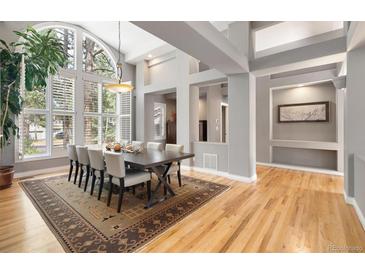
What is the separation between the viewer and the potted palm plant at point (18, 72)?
368cm

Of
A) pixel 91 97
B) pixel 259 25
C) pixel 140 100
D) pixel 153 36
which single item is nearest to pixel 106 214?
pixel 91 97

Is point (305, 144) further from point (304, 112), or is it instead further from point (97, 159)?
point (97, 159)

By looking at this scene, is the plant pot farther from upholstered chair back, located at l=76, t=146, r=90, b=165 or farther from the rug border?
upholstered chair back, located at l=76, t=146, r=90, b=165

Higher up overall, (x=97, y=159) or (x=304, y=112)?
(x=304, y=112)

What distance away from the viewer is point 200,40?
7.81 ft

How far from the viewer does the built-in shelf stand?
457 centimetres

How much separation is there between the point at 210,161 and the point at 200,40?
122 inches

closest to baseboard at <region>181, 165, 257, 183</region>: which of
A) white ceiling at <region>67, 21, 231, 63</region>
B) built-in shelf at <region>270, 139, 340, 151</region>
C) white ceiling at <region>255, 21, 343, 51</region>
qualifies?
built-in shelf at <region>270, 139, 340, 151</region>


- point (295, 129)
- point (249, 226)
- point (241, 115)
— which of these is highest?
point (241, 115)

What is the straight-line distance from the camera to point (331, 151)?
195 inches

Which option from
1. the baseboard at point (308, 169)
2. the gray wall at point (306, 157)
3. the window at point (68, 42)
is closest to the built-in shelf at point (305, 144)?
the gray wall at point (306, 157)

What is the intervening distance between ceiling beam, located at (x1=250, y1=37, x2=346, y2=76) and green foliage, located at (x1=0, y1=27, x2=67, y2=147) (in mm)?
4540

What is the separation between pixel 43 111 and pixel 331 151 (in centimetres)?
776
